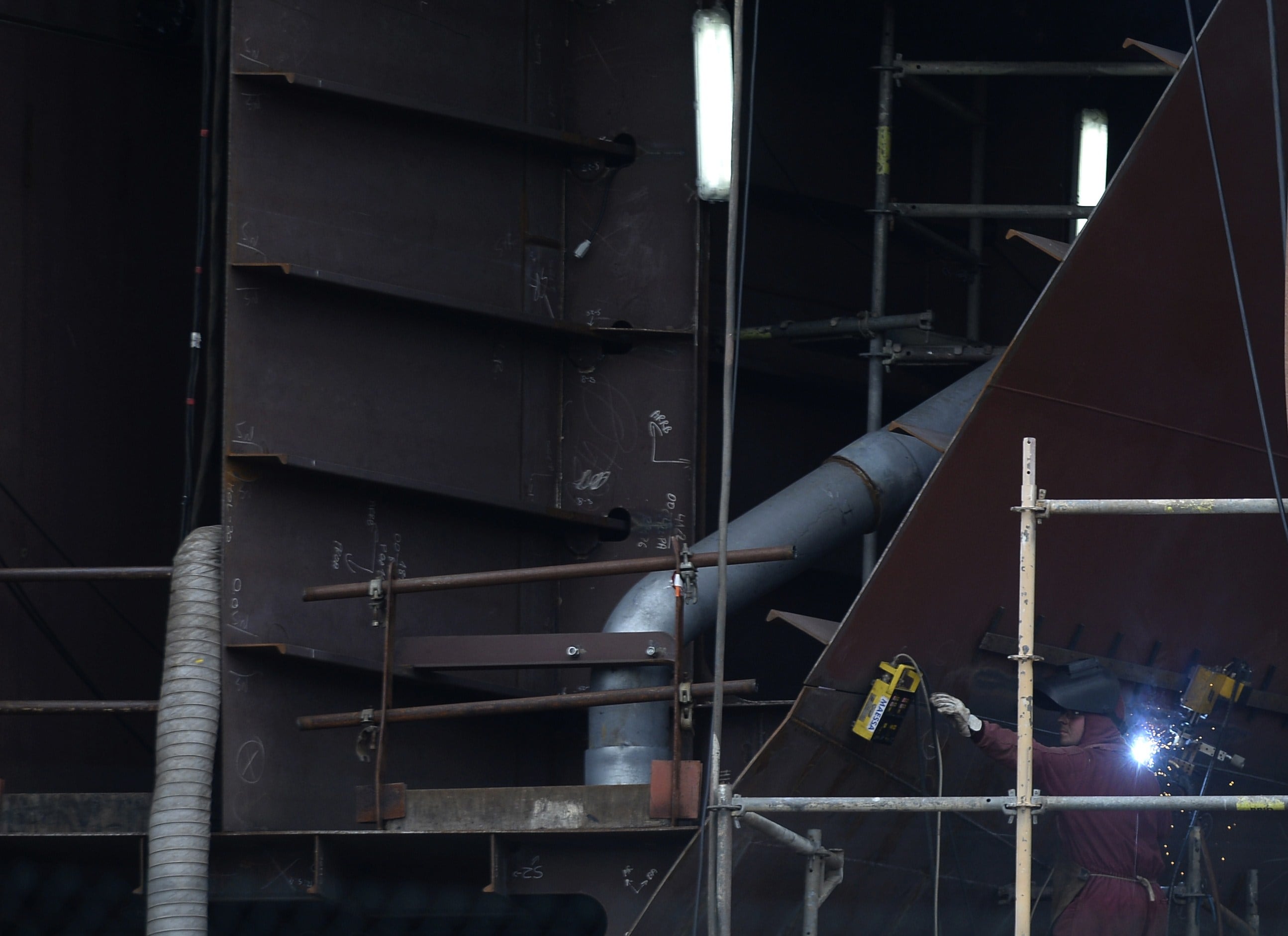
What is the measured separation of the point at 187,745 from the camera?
8.24 m

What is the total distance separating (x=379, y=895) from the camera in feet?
29.6

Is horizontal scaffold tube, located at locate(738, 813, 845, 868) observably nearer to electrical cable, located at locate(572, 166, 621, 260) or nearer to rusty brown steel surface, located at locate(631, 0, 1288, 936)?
rusty brown steel surface, located at locate(631, 0, 1288, 936)

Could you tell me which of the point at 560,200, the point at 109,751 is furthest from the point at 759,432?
the point at 109,751

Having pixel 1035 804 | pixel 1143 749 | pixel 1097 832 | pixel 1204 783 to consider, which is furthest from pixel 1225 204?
pixel 1035 804

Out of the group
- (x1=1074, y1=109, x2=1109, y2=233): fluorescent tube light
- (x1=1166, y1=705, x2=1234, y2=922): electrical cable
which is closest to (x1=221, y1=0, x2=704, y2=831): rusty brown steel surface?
(x1=1166, y1=705, x2=1234, y2=922): electrical cable

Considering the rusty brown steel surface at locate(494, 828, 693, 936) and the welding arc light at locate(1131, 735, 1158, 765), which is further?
the rusty brown steel surface at locate(494, 828, 693, 936)

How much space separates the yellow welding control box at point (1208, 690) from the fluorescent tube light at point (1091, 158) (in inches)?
168

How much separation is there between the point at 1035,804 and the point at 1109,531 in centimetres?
199

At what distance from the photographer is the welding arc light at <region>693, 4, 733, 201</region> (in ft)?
30.5

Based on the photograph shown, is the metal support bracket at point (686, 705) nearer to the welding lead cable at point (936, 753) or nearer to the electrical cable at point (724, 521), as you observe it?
the electrical cable at point (724, 521)

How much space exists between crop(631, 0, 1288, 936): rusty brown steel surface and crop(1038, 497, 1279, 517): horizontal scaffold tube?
114 cm

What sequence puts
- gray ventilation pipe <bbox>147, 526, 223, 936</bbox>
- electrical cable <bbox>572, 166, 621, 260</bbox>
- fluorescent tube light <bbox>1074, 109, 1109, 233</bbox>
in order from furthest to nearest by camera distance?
fluorescent tube light <bbox>1074, 109, 1109, 233</bbox> < electrical cable <bbox>572, 166, 621, 260</bbox> < gray ventilation pipe <bbox>147, 526, 223, 936</bbox>

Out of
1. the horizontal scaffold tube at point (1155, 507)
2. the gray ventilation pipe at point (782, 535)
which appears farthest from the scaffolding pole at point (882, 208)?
the horizontal scaffold tube at point (1155, 507)

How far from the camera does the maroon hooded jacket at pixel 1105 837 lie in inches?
288
